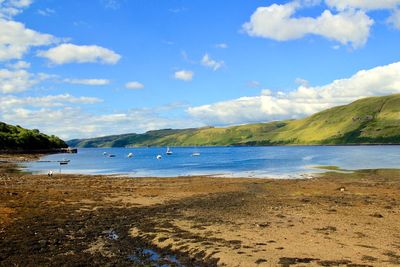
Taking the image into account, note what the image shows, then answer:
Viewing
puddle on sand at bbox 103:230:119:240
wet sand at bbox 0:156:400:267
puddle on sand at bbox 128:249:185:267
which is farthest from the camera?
puddle on sand at bbox 103:230:119:240

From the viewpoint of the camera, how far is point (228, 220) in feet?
98.9

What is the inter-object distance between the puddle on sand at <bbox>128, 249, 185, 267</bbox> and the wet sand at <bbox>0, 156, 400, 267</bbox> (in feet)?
0.17

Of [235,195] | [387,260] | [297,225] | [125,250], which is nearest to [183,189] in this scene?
[235,195]

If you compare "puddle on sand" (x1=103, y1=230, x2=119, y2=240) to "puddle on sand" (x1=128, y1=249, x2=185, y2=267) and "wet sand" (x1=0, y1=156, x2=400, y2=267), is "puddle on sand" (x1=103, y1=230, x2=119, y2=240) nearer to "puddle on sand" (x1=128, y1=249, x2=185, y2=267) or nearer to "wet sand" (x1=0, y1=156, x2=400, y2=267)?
"wet sand" (x1=0, y1=156, x2=400, y2=267)

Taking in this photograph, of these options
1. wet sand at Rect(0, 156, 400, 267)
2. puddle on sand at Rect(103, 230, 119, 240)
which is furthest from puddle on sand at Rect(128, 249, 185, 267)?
puddle on sand at Rect(103, 230, 119, 240)

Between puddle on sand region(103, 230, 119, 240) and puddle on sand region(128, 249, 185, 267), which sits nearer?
puddle on sand region(128, 249, 185, 267)

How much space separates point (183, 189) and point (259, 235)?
29527mm

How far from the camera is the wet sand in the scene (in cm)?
2058

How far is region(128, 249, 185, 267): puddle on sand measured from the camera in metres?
20.1

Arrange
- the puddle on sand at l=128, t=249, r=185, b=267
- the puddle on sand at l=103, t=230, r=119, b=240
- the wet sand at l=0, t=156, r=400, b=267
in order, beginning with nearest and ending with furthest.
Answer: the puddle on sand at l=128, t=249, r=185, b=267 < the wet sand at l=0, t=156, r=400, b=267 < the puddle on sand at l=103, t=230, r=119, b=240

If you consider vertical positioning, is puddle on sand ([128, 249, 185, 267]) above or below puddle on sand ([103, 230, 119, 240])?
below

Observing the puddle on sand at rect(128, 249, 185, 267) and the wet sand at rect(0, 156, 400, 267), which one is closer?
the puddle on sand at rect(128, 249, 185, 267)

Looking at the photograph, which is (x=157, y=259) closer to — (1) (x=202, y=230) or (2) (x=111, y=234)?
(1) (x=202, y=230)

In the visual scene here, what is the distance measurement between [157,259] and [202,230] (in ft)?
20.8
